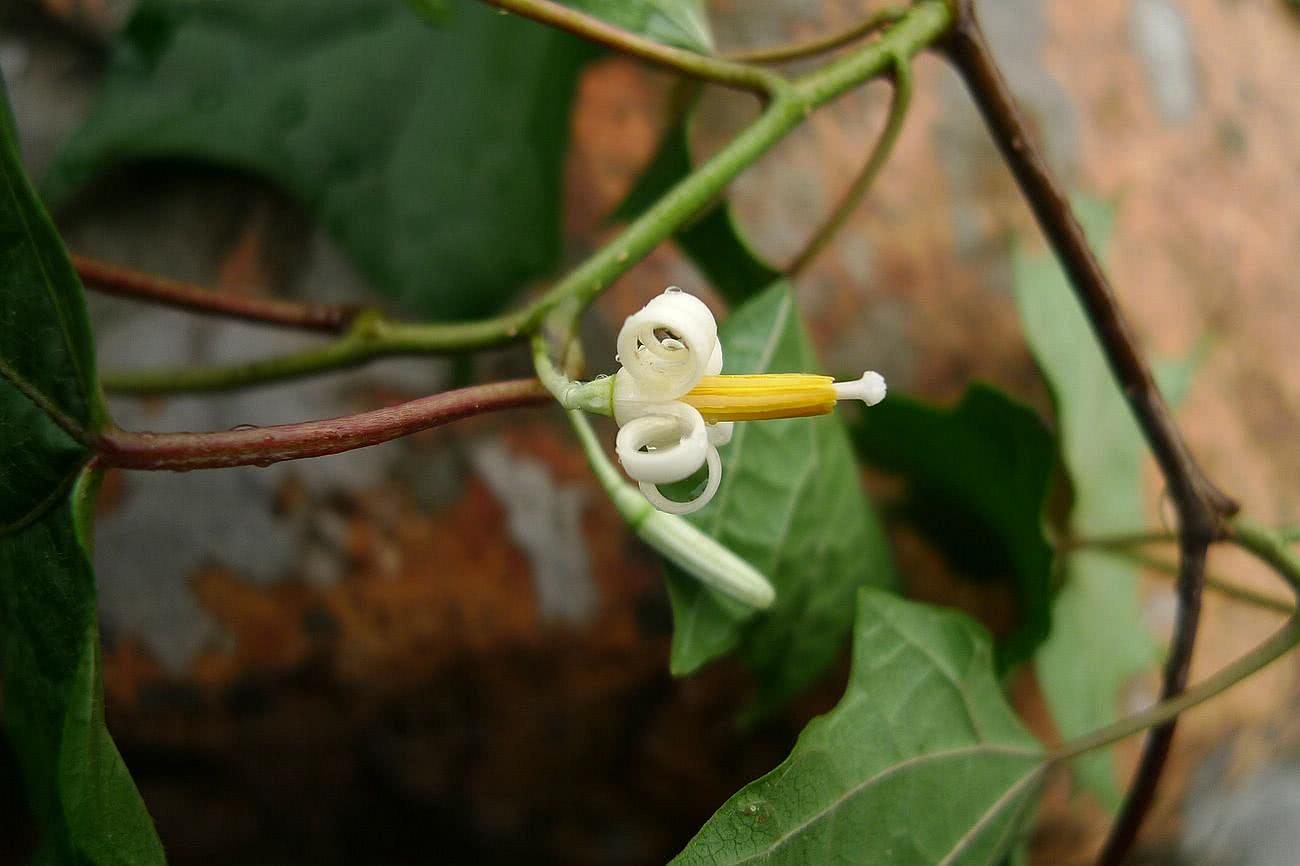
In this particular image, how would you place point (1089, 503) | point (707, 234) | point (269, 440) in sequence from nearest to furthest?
point (269, 440) → point (707, 234) → point (1089, 503)

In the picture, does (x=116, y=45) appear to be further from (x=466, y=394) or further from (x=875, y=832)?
(x=875, y=832)

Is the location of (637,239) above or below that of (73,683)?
above

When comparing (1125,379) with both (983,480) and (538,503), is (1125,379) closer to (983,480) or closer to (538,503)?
(983,480)

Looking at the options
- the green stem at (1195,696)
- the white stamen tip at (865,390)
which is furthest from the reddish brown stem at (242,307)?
the green stem at (1195,696)

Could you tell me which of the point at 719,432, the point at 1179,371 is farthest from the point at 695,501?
the point at 1179,371

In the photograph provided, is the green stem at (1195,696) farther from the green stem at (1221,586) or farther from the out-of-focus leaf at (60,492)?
the out-of-focus leaf at (60,492)

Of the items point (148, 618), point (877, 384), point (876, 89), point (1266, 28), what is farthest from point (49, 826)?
point (1266, 28)

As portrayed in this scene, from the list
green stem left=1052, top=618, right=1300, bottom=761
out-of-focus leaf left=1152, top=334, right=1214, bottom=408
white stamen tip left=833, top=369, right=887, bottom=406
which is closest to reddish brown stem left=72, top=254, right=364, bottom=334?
white stamen tip left=833, top=369, right=887, bottom=406
